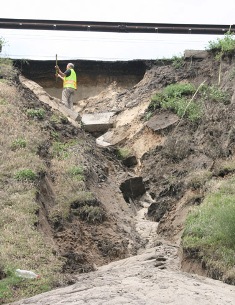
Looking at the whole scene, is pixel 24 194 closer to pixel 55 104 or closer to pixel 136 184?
pixel 136 184

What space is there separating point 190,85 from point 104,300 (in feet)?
49.3

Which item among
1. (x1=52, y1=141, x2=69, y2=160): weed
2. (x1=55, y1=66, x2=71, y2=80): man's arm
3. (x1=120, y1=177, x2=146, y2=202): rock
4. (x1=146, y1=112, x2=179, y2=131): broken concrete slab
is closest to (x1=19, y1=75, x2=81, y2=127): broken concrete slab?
(x1=55, y1=66, x2=71, y2=80): man's arm

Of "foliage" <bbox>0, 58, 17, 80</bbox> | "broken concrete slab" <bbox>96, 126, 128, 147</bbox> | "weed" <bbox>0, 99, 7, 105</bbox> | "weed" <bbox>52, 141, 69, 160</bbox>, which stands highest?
"foliage" <bbox>0, 58, 17, 80</bbox>

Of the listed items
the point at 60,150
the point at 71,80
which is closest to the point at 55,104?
the point at 71,80

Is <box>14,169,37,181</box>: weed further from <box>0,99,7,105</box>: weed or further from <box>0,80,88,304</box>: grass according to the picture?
<box>0,99,7,105</box>: weed

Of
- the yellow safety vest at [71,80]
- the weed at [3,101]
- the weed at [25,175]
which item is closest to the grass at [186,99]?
the yellow safety vest at [71,80]

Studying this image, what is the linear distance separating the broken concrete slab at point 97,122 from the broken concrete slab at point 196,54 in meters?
3.17

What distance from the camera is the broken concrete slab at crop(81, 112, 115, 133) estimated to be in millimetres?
23727

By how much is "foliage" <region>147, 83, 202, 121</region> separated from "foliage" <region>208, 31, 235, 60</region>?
5.01ft

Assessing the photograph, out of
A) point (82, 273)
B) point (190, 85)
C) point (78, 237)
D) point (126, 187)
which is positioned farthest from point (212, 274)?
point (190, 85)

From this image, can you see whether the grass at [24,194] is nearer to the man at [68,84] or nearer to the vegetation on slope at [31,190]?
the vegetation on slope at [31,190]

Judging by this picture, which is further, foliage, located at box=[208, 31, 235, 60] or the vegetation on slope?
foliage, located at box=[208, 31, 235, 60]

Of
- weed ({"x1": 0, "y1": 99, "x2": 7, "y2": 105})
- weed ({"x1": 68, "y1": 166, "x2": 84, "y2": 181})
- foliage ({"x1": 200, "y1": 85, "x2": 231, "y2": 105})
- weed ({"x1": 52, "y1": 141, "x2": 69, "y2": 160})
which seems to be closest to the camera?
weed ({"x1": 68, "y1": 166, "x2": 84, "y2": 181})

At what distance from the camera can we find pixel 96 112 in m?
25.2
